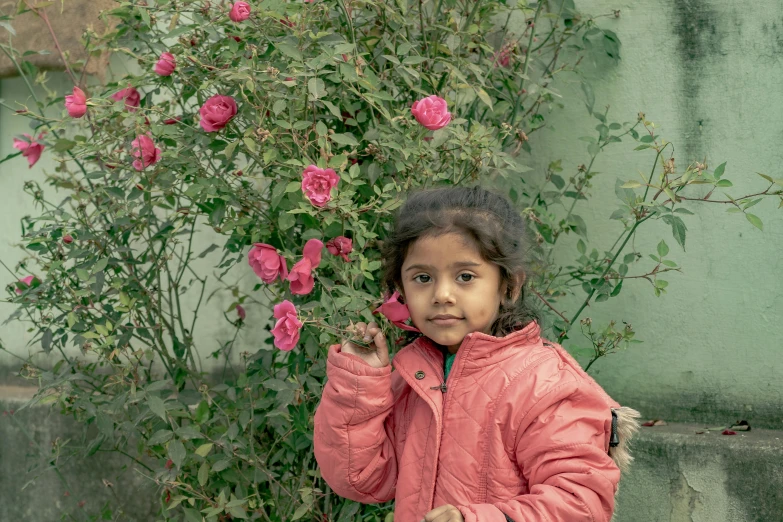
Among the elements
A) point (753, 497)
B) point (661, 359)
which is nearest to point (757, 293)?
point (661, 359)

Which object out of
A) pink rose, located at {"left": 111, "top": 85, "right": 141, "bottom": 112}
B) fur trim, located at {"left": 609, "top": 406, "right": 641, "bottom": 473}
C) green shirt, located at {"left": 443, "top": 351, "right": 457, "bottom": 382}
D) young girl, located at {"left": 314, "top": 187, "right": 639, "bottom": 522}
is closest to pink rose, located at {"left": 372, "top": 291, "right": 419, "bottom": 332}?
young girl, located at {"left": 314, "top": 187, "right": 639, "bottom": 522}

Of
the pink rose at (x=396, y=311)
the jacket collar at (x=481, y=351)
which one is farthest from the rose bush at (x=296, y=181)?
the jacket collar at (x=481, y=351)

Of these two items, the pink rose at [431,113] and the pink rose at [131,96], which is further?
the pink rose at [131,96]

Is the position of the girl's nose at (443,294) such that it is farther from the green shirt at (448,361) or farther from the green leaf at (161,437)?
the green leaf at (161,437)

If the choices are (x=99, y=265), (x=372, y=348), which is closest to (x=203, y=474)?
(x=99, y=265)

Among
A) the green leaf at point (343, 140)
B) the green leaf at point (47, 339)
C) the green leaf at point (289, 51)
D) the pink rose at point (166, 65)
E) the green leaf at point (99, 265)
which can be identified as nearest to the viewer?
the green leaf at point (289, 51)

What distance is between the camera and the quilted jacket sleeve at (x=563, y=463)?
1.78 meters

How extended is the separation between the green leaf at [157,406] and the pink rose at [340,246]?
66cm

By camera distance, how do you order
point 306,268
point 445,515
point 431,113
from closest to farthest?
1. point 445,515
2. point 306,268
3. point 431,113

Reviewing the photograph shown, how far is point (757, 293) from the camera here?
300cm

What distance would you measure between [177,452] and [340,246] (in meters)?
0.78

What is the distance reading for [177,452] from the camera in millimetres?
2783

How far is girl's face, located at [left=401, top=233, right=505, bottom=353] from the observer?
6.52ft

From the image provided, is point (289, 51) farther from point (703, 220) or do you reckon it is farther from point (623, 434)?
point (703, 220)
